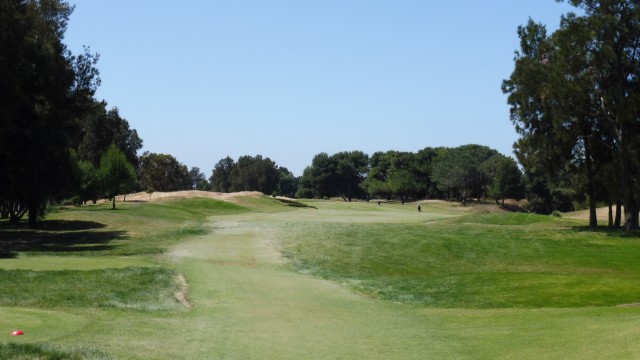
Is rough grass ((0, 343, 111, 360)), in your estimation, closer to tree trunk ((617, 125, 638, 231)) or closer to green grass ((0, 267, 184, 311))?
green grass ((0, 267, 184, 311))

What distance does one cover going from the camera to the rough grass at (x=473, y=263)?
22.0 m

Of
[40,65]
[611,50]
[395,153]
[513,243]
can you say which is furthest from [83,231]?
[395,153]

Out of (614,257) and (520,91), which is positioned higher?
(520,91)

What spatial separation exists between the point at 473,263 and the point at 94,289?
812 inches

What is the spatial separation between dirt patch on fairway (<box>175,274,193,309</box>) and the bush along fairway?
0.18ft

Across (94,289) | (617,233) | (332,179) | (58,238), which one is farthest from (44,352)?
(332,179)

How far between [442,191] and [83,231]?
106m

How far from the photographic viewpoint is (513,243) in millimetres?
39875

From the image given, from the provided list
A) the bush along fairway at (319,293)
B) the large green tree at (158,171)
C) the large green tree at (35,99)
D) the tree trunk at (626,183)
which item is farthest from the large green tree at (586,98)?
the large green tree at (158,171)

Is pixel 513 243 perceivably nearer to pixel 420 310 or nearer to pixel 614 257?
pixel 614 257

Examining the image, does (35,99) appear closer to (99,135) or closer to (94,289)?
(94,289)

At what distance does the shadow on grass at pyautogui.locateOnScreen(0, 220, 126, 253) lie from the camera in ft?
120

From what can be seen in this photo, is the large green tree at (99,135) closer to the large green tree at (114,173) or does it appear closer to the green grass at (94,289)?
the large green tree at (114,173)

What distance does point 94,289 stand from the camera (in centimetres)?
2066
